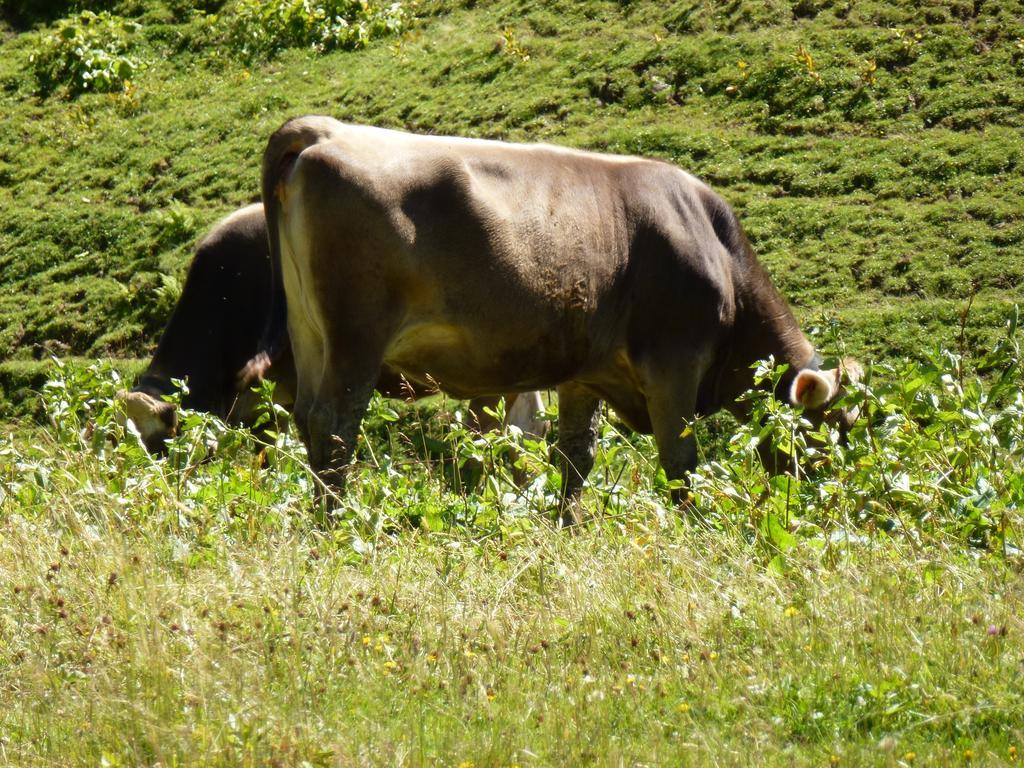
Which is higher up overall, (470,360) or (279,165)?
(279,165)

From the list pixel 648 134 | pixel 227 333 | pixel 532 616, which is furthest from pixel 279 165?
pixel 648 134

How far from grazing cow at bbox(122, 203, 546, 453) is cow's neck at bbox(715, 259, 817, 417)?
5.92 feet

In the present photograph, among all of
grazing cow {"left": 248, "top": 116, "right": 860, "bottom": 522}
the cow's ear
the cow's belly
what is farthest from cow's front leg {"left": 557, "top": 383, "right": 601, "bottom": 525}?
the cow's ear

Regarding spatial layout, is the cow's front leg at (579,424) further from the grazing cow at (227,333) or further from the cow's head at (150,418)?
the cow's head at (150,418)

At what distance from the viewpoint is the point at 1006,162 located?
1250 cm

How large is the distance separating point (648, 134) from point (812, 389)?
242 inches

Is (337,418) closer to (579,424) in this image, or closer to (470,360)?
(470,360)

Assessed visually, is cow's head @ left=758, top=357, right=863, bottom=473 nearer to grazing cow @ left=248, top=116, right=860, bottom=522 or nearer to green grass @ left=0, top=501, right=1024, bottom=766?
grazing cow @ left=248, top=116, right=860, bottom=522

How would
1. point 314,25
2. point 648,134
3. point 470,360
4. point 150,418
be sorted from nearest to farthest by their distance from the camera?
point 470,360 → point 150,418 → point 648,134 → point 314,25

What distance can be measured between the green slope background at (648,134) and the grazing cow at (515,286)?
2.74 meters

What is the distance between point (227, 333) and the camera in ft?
34.3

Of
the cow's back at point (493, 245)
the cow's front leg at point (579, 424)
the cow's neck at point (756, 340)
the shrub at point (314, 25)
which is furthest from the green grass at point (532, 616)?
the shrub at point (314, 25)

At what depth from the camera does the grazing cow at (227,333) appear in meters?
10.4

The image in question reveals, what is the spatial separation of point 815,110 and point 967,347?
4.11m
